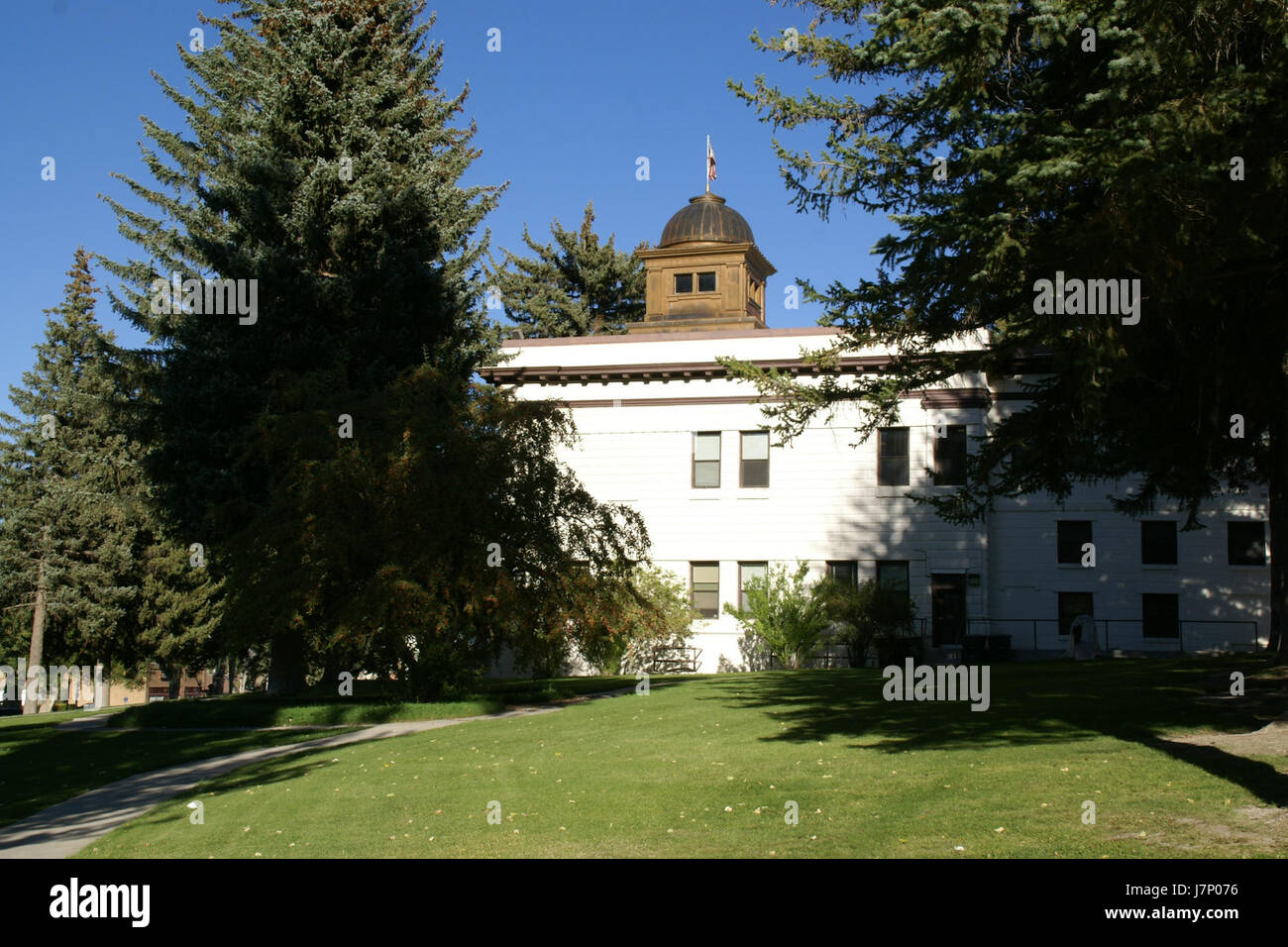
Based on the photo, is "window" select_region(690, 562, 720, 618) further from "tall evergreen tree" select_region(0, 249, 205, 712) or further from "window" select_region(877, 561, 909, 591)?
"tall evergreen tree" select_region(0, 249, 205, 712)

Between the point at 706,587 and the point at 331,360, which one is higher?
the point at 331,360

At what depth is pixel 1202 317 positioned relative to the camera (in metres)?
14.0

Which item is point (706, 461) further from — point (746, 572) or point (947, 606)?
point (947, 606)

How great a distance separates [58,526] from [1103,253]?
43471 mm

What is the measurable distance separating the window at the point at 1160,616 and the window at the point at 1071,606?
160 centimetres

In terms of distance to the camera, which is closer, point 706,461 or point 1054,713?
point 1054,713

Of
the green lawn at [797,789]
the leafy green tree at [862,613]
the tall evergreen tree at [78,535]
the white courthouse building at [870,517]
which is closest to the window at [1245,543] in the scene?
the white courthouse building at [870,517]

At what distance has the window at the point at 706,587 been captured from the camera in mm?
37406

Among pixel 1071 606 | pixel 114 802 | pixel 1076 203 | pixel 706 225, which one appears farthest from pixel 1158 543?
pixel 114 802

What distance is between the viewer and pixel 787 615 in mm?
34000

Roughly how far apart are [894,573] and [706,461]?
23.5 feet

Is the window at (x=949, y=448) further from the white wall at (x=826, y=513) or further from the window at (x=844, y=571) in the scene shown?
the window at (x=844, y=571)

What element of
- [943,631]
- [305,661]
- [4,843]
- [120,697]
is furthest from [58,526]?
[4,843]

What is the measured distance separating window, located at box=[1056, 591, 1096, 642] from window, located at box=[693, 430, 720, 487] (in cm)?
1170
